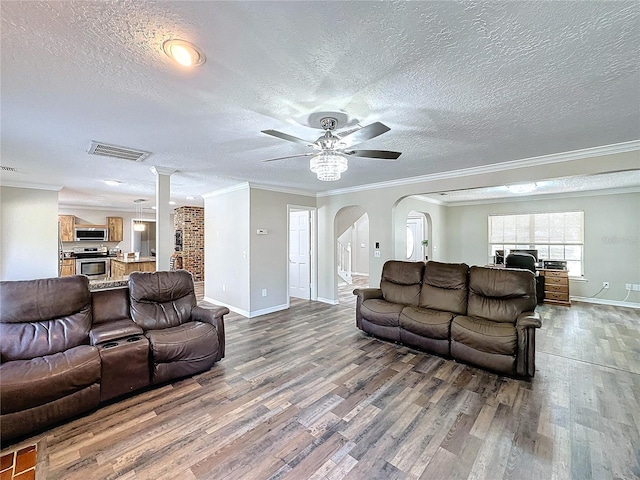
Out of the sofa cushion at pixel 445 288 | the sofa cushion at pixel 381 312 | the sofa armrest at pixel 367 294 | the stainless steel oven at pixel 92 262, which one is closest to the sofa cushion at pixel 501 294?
the sofa cushion at pixel 445 288

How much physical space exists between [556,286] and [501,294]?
384 cm

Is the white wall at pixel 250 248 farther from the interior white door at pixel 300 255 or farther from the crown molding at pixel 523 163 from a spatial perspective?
the crown molding at pixel 523 163

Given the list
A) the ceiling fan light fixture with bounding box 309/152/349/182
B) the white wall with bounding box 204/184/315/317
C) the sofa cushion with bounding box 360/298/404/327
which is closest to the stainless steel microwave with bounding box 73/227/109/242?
the white wall with bounding box 204/184/315/317

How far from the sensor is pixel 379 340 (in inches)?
157

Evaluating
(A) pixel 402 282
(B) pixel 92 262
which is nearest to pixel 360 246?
(A) pixel 402 282

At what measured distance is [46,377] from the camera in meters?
2.09

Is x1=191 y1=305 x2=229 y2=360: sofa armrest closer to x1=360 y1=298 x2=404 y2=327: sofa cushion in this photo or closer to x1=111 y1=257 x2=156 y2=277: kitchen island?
x1=360 y1=298 x2=404 y2=327: sofa cushion

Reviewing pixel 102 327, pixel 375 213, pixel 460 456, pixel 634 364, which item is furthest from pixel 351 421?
pixel 375 213

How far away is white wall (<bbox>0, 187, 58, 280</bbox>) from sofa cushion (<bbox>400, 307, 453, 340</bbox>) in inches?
265

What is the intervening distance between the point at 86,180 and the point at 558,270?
31.3 feet

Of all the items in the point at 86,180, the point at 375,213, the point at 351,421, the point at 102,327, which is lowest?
the point at 351,421

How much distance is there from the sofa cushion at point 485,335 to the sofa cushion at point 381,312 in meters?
0.73

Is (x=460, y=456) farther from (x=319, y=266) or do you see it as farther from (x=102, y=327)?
(x=319, y=266)

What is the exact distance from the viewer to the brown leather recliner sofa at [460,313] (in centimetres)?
293
